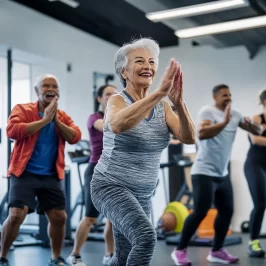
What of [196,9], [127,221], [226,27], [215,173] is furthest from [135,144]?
[226,27]

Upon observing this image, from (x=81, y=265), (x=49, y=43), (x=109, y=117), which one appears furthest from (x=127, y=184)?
(x=49, y=43)

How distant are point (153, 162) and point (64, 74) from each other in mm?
4826

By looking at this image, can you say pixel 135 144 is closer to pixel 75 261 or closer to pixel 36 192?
pixel 36 192

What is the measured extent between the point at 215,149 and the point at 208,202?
0.42 metres

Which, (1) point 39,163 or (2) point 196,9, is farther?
(2) point 196,9

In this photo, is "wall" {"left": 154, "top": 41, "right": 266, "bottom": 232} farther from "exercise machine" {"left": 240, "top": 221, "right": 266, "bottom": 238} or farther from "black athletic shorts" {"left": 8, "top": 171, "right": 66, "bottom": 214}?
"black athletic shorts" {"left": 8, "top": 171, "right": 66, "bottom": 214}

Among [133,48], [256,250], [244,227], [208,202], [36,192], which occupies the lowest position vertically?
[244,227]

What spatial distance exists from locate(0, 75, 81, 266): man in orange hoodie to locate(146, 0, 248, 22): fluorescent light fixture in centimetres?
215

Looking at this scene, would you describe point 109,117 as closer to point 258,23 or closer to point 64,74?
point 258,23

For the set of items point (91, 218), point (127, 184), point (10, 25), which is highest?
point (10, 25)

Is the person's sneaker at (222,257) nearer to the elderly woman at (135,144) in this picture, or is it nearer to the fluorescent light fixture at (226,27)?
the elderly woman at (135,144)

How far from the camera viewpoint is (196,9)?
5.26 m

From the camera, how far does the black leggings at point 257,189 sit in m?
4.30

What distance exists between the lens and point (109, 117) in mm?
2033
